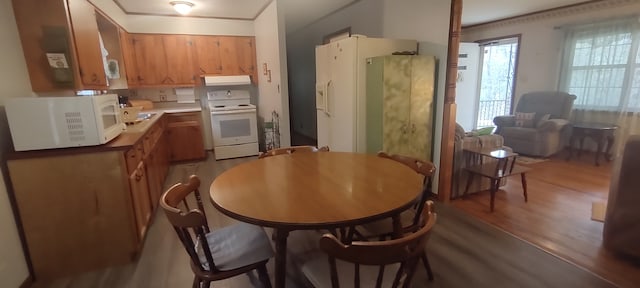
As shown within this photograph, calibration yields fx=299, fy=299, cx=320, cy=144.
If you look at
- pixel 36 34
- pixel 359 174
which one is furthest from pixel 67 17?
pixel 359 174

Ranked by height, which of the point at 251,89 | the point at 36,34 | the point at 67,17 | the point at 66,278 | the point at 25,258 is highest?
the point at 67,17

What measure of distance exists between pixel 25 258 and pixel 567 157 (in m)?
6.58

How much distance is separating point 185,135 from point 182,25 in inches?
71.0

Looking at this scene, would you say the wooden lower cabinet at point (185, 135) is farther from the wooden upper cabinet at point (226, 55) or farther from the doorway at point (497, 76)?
the doorway at point (497, 76)

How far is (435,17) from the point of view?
9.86 ft

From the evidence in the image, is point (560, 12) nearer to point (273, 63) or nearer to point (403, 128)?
point (403, 128)

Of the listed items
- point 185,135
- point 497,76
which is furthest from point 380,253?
point 497,76

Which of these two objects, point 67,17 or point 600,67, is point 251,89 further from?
point 600,67

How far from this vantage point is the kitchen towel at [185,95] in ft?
17.1

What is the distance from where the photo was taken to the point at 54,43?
219cm

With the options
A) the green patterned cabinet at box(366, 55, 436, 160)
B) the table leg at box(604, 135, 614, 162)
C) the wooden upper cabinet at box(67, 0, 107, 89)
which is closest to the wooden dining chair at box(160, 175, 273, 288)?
the wooden upper cabinet at box(67, 0, 107, 89)

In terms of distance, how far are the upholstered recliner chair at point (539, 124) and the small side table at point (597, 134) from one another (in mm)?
173

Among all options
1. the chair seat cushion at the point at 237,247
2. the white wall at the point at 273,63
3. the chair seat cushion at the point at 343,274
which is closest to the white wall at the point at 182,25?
the white wall at the point at 273,63

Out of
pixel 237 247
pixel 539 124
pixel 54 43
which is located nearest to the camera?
Answer: pixel 237 247
